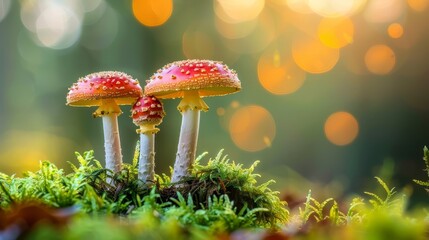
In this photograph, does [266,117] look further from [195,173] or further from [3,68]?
[195,173]

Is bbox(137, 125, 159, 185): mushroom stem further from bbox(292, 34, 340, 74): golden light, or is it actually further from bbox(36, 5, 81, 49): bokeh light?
bbox(292, 34, 340, 74): golden light

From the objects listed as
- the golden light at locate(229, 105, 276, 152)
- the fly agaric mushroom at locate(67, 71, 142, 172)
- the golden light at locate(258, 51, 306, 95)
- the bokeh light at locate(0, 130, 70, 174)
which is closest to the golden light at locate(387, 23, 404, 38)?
the golden light at locate(258, 51, 306, 95)

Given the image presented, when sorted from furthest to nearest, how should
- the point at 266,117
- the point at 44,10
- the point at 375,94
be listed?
the point at 266,117
the point at 375,94
the point at 44,10

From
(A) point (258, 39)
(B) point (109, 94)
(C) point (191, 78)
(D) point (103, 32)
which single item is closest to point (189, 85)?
(C) point (191, 78)

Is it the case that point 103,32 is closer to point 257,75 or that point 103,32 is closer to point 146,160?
point 257,75

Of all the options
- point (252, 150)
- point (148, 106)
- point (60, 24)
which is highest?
point (60, 24)

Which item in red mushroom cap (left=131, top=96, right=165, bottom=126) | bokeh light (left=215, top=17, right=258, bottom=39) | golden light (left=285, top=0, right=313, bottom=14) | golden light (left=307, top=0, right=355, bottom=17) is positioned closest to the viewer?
red mushroom cap (left=131, top=96, right=165, bottom=126)

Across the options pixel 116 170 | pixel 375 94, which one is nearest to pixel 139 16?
pixel 116 170
